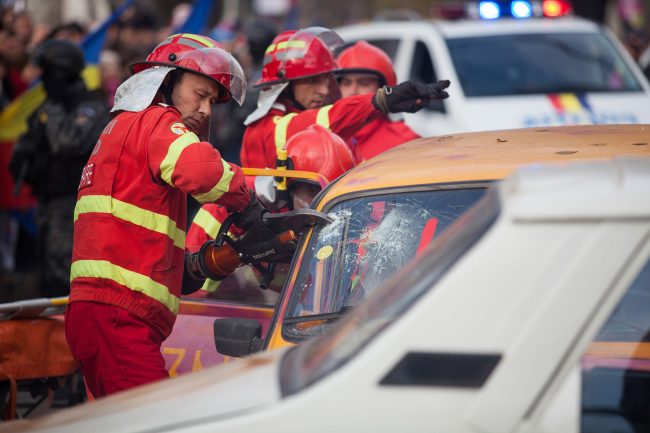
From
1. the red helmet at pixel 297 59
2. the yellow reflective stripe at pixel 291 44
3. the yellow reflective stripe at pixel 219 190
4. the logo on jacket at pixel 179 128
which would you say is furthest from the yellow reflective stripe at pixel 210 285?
the yellow reflective stripe at pixel 291 44

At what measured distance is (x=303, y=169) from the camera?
458 cm

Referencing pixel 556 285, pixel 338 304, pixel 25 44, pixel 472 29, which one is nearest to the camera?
pixel 556 285

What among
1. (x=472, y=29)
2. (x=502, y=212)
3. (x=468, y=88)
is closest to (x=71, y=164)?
(x=468, y=88)

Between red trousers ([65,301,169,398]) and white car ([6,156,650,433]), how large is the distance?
5.14 feet

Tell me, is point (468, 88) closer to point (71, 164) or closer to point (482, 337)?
point (71, 164)

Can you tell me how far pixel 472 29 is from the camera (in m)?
9.68

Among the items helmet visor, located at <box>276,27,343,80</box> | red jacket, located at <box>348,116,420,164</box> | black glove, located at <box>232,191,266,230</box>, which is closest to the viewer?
black glove, located at <box>232,191,266,230</box>

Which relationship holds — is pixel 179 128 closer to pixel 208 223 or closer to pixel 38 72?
pixel 208 223

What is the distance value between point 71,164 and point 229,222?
335cm

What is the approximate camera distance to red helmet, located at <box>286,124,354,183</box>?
458 centimetres

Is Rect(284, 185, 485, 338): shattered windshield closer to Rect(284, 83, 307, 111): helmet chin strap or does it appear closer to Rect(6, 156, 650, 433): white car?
Rect(6, 156, 650, 433): white car

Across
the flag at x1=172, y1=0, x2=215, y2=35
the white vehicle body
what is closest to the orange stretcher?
the white vehicle body

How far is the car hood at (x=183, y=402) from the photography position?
2387 mm

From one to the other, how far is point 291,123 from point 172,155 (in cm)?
167
